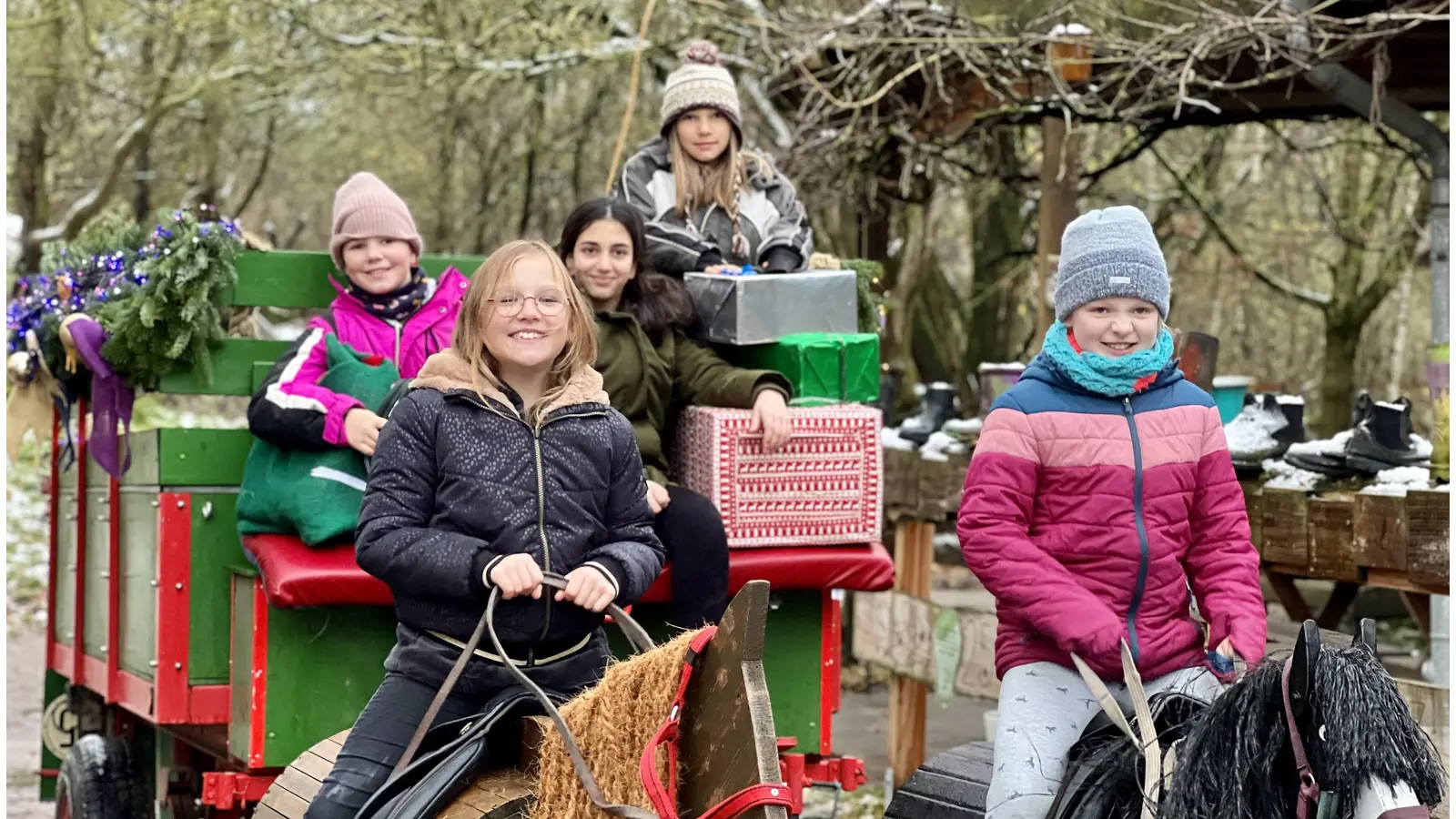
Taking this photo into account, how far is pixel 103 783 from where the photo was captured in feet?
18.5

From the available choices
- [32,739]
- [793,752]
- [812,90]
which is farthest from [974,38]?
[32,739]

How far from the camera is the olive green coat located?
489cm

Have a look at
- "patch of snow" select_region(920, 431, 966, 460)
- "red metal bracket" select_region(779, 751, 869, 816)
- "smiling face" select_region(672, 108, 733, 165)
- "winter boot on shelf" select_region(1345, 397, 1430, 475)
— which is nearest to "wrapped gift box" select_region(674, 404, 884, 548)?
"red metal bracket" select_region(779, 751, 869, 816)

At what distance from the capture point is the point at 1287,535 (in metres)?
6.32

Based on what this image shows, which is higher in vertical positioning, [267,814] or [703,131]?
[703,131]

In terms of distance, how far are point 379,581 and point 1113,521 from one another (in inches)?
67.5

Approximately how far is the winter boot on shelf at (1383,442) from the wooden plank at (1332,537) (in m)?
0.15

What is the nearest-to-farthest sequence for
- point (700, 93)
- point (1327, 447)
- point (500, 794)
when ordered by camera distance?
point (500, 794) → point (700, 93) → point (1327, 447)

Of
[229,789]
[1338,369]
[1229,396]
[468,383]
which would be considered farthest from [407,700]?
[1338,369]

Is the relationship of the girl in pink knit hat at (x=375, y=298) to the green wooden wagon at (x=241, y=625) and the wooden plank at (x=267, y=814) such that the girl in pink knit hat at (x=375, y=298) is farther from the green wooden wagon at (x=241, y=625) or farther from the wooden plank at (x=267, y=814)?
the wooden plank at (x=267, y=814)

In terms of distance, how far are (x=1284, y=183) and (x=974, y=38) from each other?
9.96 m

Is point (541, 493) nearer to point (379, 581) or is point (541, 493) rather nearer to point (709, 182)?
point (379, 581)

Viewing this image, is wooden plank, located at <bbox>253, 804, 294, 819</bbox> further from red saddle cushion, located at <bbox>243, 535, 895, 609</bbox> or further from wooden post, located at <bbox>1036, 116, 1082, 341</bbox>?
wooden post, located at <bbox>1036, 116, 1082, 341</bbox>

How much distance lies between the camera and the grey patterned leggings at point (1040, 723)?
10.9ft
